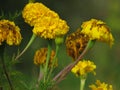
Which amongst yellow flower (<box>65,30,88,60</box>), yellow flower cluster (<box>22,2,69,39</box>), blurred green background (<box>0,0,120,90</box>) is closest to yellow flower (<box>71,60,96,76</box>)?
yellow flower (<box>65,30,88,60</box>)

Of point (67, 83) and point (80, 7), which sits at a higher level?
point (80, 7)

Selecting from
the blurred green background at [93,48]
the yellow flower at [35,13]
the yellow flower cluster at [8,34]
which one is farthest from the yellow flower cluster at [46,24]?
the blurred green background at [93,48]

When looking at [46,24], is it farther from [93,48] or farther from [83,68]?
[93,48]

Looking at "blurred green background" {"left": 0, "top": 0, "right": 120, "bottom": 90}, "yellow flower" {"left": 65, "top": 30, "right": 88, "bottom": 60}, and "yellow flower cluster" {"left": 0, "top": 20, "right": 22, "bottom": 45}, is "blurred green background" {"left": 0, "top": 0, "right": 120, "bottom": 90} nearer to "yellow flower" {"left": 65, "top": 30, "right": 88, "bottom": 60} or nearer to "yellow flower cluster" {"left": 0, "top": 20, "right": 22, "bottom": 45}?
"yellow flower" {"left": 65, "top": 30, "right": 88, "bottom": 60}

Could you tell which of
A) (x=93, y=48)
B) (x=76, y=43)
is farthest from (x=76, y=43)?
(x=93, y=48)

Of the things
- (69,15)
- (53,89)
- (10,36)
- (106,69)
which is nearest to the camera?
(10,36)

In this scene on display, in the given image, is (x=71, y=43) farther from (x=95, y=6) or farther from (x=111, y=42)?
(x=95, y=6)

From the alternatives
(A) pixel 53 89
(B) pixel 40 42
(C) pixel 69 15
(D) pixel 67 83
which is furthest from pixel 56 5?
(A) pixel 53 89
